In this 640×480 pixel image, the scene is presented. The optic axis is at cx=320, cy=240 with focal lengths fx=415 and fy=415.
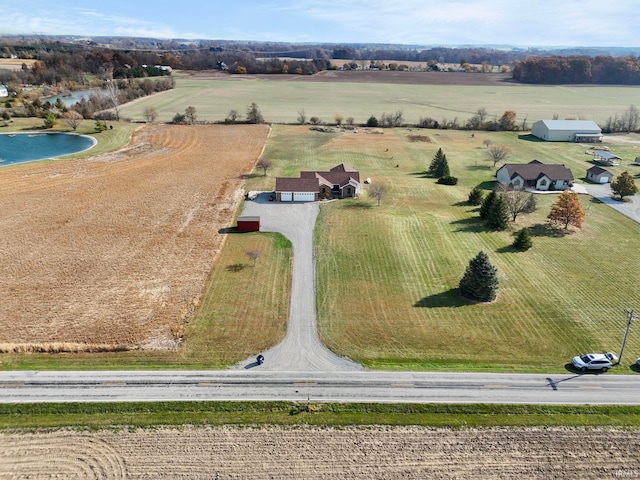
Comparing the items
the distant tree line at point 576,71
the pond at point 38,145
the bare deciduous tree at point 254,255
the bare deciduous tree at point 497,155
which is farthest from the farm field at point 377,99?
the bare deciduous tree at point 254,255

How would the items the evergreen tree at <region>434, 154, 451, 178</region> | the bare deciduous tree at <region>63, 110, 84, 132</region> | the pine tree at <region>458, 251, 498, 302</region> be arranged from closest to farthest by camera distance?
the pine tree at <region>458, 251, 498, 302</region>, the evergreen tree at <region>434, 154, 451, 178</region>, the bare deciduous tree at <region>63, 110, 84, 132</region>

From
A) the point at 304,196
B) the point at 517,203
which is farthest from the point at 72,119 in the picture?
the point at 517,203

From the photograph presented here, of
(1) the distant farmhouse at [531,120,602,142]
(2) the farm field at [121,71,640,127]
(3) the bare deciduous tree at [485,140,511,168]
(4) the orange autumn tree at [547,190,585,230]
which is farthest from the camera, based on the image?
(2) the farm field at [121,71,640,127]

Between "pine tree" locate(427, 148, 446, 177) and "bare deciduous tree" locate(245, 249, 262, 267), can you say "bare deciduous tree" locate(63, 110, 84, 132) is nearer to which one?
"bare deciduous tree" locate(245, 249, 262, 267)

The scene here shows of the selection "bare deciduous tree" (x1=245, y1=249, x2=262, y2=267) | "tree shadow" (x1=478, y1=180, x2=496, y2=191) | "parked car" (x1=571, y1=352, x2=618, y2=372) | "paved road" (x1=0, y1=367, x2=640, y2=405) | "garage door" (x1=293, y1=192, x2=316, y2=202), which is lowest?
"paved road" (x1=0, y1=367, x2=640, y2=405)

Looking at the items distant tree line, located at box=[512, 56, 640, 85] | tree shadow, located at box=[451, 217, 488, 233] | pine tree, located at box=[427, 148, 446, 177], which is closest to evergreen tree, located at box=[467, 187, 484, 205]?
tree shadow, located at box=[451, 217, 488, 233]

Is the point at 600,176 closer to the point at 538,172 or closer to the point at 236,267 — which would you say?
the point at 538,172

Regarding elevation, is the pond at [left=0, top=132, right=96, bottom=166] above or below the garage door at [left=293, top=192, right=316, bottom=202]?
above
